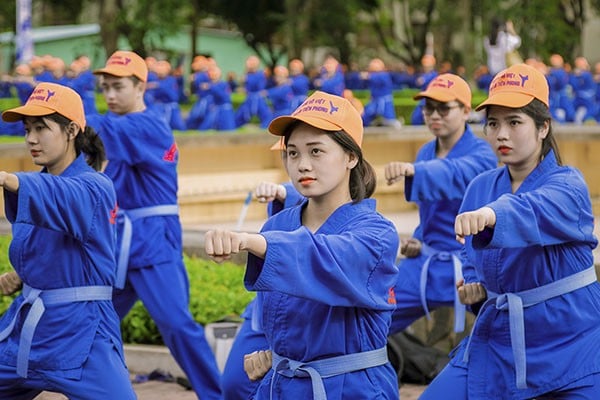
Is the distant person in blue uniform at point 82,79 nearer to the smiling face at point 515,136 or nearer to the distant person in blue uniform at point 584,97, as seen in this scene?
the distant person in blue uniform at point 584,97

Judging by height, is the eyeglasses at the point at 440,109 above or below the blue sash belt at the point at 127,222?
above

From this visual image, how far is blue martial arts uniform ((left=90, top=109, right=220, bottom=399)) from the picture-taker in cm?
725

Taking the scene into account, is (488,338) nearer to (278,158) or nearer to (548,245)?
(548,245)

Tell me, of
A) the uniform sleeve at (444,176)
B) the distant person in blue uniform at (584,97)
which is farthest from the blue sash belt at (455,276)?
the distant person in blue uniform at (584,97)

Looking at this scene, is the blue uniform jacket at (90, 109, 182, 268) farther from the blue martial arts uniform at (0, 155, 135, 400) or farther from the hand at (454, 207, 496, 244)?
the hand at (454, 207, 496, 244)

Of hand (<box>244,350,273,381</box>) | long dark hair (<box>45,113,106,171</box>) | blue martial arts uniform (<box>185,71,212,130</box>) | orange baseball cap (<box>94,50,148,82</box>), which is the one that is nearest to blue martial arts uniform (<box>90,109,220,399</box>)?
orange baseball cap (<box>94,50,148,82</box>)

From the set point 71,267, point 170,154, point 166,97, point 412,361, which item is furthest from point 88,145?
point 166,97

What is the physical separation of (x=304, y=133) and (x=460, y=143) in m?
2.88

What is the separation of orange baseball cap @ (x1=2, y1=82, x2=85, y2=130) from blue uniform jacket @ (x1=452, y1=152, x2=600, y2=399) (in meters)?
1.68

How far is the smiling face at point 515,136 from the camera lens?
5137 mm

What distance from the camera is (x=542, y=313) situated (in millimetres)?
5062

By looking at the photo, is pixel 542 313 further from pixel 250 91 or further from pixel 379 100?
pixel 379 100

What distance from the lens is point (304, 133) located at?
4.53 meters

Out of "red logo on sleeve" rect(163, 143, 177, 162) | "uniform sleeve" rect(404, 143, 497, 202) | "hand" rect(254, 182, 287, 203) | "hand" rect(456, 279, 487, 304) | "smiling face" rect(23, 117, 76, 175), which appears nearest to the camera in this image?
"hand" rect(456, 279, 487, 304)
